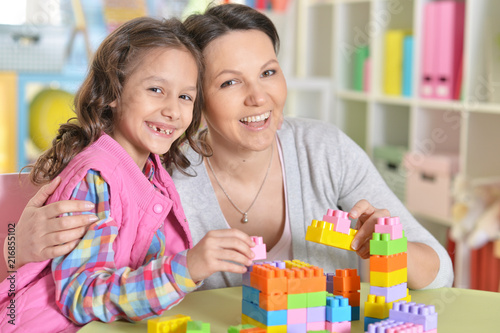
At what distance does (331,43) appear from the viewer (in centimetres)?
345

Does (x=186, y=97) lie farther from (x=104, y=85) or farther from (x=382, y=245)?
(x=382, y=245)

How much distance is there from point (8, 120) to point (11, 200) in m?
2.15

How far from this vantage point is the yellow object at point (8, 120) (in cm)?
316

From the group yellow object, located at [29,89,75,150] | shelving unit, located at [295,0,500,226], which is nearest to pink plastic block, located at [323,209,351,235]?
shelving unit, located at [295,0,500,226]

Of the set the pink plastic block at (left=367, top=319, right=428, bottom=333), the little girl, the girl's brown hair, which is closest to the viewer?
the pink plastic block at (left=367, top=319, right=428, bottom=333)

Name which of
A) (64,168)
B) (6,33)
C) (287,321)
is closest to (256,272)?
(287,321)

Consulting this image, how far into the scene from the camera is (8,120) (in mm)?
3203

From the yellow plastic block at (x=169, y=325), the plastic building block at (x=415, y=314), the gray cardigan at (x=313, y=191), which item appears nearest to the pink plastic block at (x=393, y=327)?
the plastic building block at (x=415, y=314)

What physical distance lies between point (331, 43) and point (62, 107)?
4.71ft

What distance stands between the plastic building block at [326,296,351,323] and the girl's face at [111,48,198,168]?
444 mm

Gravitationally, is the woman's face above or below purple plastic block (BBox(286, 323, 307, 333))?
above

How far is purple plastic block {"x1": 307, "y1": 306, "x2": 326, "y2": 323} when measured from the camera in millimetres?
926

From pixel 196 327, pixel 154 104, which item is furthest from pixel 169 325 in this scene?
pixel 154 104

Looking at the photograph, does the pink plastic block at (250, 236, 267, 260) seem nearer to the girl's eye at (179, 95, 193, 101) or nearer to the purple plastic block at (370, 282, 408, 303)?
the purple plastic block at (370, 282, 408, 303)
